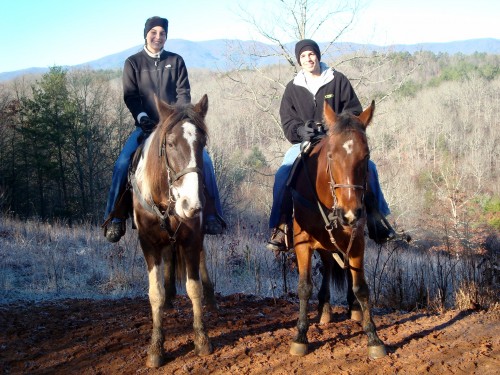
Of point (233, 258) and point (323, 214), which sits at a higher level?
point (323, 214)

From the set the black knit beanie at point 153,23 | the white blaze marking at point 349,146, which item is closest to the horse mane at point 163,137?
the white blaze marking at point 349,146

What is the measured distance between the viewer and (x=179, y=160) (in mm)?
4094

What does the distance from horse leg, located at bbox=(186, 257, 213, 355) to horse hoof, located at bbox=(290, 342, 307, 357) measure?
0.81 meters

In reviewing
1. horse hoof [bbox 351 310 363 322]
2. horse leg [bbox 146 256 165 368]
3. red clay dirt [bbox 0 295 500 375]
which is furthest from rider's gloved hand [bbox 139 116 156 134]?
horse hoof [bbox 351 310 363 322]

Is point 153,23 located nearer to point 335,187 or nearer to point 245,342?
point 335,187

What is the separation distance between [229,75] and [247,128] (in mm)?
34317

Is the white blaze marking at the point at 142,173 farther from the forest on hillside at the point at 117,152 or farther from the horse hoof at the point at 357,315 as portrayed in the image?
the forest on hillside at the point at 117,152

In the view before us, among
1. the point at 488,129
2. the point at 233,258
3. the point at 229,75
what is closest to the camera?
the point at 233,258

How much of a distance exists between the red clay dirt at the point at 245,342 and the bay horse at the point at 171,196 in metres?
0.37

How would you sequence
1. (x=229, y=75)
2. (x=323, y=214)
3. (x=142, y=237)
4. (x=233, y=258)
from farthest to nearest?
(x=229, y=75) < (x=233, y=258) < (x=142, y=237) < (x=323, y=214)

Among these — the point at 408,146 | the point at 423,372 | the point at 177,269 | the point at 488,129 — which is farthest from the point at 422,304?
the point at 488,129

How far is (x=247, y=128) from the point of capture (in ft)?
177

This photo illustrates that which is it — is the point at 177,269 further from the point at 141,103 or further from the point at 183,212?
the point at 183,212

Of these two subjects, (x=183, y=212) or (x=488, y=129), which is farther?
(x=488, y=129)
